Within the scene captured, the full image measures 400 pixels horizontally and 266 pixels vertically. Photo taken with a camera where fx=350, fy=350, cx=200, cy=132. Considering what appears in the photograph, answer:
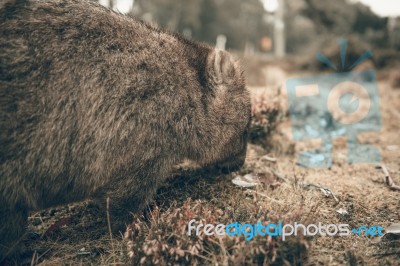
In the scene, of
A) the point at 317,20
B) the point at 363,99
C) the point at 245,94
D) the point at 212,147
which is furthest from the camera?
the point at 317,20

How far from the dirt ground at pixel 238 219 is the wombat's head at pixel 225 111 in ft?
0.95

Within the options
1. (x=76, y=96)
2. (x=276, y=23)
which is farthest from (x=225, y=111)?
(x=276, y=23)

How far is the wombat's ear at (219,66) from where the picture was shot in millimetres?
3076

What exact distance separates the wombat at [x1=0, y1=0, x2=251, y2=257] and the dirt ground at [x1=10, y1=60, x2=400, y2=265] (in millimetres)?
323

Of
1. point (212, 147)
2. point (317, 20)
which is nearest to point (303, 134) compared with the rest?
point (212, 147)

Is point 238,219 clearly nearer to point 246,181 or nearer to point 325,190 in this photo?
point 246,181

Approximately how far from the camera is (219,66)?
3.10 meters

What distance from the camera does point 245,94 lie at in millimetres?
3344

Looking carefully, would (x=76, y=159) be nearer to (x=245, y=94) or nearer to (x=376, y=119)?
(x=245, y=94)

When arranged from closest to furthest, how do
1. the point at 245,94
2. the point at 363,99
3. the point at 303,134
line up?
the point at 245,94, the point at 303,134, the point at 363,99

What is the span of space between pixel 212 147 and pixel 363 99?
21.3 ft

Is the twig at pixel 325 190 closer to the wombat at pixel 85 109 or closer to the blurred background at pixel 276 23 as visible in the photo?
the wombat at pixel 85 109

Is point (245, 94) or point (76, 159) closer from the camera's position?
point (76, 159)

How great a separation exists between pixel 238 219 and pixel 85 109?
1369 mm
